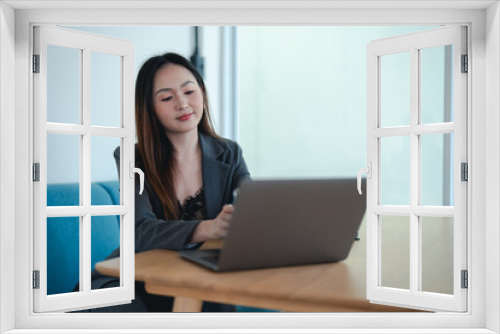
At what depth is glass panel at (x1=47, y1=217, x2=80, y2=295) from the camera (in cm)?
229

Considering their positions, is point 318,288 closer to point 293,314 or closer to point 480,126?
point 293,314

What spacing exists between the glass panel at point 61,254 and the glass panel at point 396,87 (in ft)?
9.27

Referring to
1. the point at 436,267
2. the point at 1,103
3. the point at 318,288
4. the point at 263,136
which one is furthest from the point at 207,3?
the point at 263,136

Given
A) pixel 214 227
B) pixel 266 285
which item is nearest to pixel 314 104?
pixel 214 227

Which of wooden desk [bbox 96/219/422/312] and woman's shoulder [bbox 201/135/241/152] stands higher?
woman's shoulder [bbox 201/135/241/152]

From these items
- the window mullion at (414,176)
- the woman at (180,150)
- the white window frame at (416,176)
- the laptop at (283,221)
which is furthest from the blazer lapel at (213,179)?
the window mullion at (414,176)

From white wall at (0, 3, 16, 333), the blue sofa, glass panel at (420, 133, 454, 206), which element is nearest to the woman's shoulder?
the blue sofa

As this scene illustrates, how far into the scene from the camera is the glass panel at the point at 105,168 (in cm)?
270

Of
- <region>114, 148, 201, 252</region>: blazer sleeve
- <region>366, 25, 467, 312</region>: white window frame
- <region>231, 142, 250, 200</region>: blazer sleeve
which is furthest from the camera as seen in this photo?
<region>231, 142, 250, 200</region>: blazer sleeve

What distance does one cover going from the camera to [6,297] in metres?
1.79

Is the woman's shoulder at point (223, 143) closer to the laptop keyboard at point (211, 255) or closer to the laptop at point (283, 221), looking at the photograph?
the laptop keyboard at point (211, 255)

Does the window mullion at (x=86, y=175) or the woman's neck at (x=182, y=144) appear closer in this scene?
the window mullion at (x=86, y=175)

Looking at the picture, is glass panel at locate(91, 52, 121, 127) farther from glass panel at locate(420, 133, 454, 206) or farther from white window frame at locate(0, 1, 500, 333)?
glass panel at locate(420, 133, 454, 206)

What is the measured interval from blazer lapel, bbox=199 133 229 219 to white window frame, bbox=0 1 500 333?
1354mm
